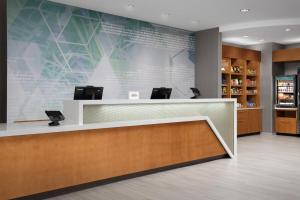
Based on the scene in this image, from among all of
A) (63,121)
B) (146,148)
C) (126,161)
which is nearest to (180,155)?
(146,148)

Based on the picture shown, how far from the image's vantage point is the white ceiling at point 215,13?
20.9 ft

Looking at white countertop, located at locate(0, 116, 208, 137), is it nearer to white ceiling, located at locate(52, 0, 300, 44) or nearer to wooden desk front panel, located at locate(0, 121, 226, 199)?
wooden desk front panel, located at locate(0, 121, 226, 199)

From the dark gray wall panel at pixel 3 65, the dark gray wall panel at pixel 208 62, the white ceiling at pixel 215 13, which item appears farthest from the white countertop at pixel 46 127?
the dark gray wall panel at pixel 208 62

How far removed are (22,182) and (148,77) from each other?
4.71m

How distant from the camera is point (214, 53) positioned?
8.62 metres

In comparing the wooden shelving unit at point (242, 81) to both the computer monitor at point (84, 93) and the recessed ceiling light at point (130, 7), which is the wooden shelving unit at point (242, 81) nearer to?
the recessed ceiling light at point (130, 7)

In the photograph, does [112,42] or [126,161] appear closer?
[126,161]

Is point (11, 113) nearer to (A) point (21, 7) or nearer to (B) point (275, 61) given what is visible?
(A) point (21, 7)

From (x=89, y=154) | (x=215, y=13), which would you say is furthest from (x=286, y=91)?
(x=89, y=154)

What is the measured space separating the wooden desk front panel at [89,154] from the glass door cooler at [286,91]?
5481 millimetres

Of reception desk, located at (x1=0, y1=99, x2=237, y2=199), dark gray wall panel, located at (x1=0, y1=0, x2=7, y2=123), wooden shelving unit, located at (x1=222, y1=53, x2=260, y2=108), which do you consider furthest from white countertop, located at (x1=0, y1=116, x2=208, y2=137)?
wooden shelving unit, located at (x1=222, y1=53, x2=260, y2=108)

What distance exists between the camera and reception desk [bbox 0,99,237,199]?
3.83 m

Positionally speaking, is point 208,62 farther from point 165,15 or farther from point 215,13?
point 165,15

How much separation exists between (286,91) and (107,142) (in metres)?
7.78
